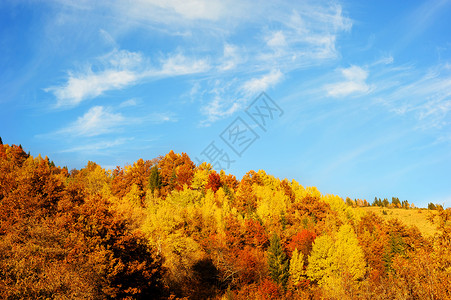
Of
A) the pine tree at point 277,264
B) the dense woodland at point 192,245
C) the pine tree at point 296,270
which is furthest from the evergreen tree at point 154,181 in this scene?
the pine tree at point 296,270

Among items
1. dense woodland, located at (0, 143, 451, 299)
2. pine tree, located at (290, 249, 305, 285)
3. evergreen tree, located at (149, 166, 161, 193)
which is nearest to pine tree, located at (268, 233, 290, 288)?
dense woodland, located at (0, 143, 451, 299)

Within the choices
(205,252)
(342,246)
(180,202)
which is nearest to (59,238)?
(205,252)

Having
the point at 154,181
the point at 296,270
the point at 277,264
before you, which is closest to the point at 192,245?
the point at 277,264

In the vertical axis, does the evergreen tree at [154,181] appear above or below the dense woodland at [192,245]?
above

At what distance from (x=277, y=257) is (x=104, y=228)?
3867cm

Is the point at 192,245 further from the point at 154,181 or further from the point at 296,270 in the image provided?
the point at 154,181

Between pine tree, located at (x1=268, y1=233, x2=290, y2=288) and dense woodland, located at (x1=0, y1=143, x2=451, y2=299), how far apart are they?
22 centimetres

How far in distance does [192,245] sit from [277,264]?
18.6 m

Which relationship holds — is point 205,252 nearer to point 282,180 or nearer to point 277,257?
point 277,257

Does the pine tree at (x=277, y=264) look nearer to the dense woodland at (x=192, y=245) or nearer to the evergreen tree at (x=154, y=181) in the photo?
the dense woodland at (x=192, y=245)

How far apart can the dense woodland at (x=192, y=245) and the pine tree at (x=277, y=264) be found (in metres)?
0.22

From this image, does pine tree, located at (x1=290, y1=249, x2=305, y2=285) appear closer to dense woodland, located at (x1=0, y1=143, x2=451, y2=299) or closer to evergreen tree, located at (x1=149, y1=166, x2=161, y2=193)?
dense woodland, located at (x1=0, y1=143, x2=451, y2=299)

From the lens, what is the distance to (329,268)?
6128 centimetres

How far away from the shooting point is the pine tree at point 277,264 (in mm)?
57500
